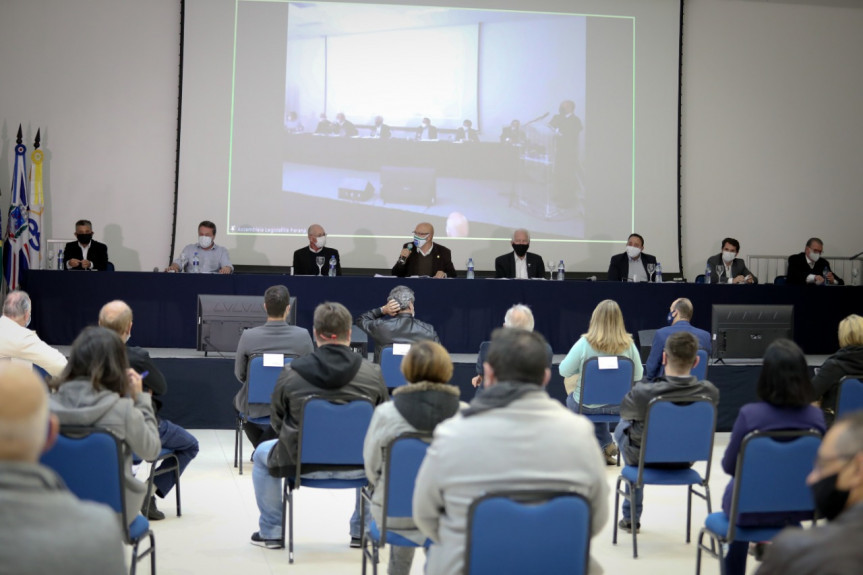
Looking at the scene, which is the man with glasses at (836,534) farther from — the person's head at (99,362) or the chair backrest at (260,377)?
the chair backrest at (260,377)

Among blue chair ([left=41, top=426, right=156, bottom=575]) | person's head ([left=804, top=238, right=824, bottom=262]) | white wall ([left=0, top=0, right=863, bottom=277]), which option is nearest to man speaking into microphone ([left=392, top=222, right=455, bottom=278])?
white wall ([left=0, top=0, right=863, bottom=277])

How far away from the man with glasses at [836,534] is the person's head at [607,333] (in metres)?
3.47

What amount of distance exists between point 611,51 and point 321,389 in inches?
293

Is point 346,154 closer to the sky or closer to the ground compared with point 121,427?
closer to the sky

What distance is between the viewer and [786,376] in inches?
129

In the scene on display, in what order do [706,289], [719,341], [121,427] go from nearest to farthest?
[121,427], [719,341], [706,289]

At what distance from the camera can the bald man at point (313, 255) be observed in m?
8.77

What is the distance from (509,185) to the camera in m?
10.1

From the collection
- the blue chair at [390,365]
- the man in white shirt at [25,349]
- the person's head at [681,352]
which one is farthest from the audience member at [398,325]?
the person's head at [681,352]

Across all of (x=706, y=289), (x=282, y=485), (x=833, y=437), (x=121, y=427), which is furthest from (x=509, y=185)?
(x=833, y=437)

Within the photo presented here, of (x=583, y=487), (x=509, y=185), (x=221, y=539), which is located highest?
(x=509, y=185)

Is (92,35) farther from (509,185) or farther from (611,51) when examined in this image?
(611,51)

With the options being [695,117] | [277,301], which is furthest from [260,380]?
[695,117]

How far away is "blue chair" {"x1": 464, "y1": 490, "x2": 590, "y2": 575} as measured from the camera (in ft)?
7.39
